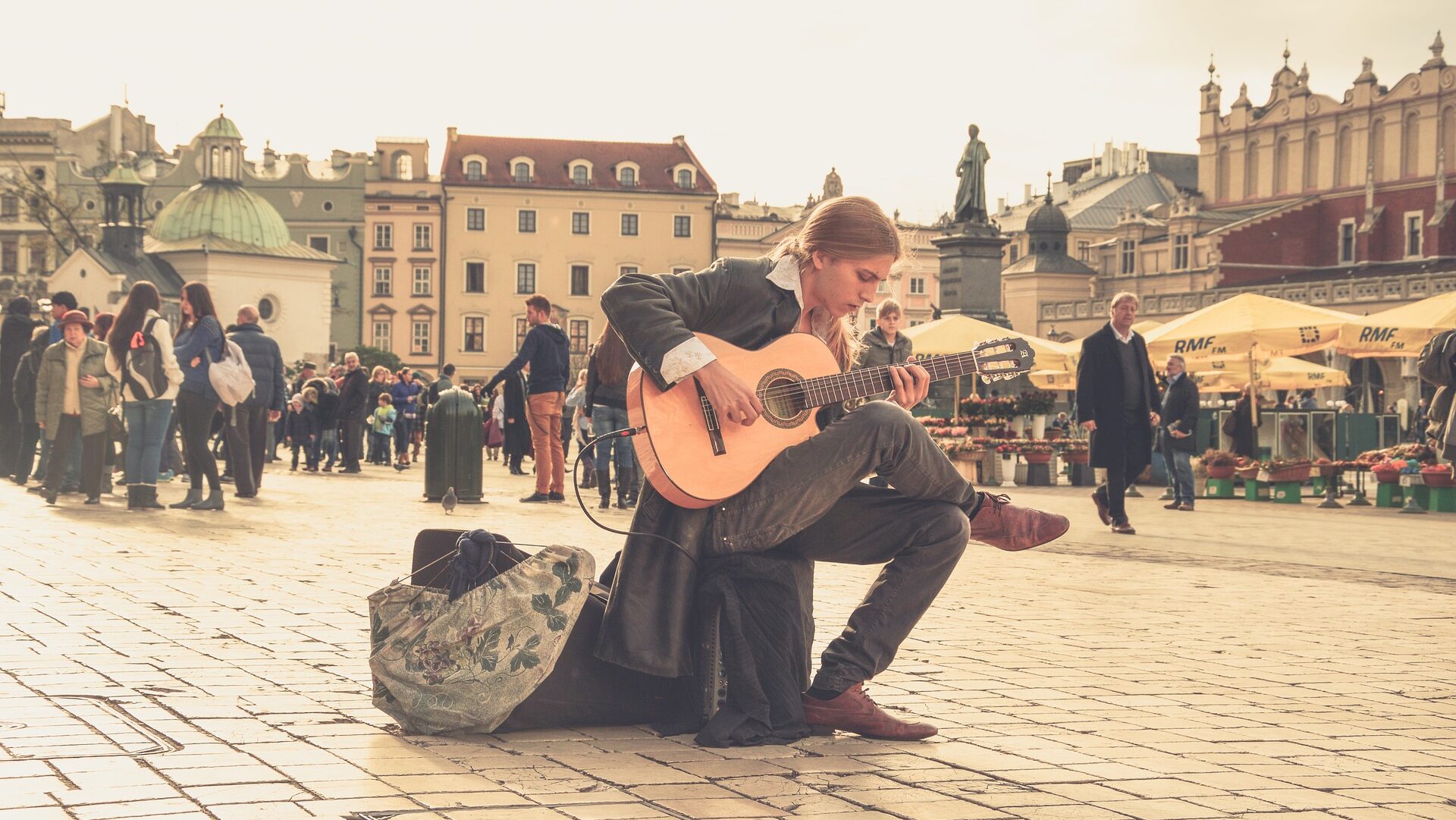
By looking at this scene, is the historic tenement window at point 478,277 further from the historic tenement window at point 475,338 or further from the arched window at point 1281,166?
the arched window at point 1281,166

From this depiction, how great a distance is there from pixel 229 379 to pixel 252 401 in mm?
2798

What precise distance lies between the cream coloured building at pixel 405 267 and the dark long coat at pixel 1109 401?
8405 centimetres

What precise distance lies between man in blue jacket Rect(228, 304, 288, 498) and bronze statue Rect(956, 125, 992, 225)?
18858 millimetres

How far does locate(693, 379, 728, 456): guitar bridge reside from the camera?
15.5 ft

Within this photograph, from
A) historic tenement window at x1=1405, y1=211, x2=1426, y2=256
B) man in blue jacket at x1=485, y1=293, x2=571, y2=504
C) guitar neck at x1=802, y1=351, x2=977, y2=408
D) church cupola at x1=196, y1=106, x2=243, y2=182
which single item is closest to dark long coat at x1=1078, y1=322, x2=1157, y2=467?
man in blue jacket at x1=485, y1=293, x2=571, y2=504

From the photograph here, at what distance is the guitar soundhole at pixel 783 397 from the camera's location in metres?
4.83

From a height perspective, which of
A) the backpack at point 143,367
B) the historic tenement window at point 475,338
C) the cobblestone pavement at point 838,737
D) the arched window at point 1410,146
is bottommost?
the cobblestone pavement at point 838,737

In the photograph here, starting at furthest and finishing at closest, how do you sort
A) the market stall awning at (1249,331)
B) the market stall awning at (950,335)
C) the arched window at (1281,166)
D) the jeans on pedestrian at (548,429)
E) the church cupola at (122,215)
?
1. the arched window at (1281,166)
2. the church cupola at (122,215)
3. the market stall awning at (950,335)
4. the market stall awning at (1249,331)
5. the jeans on pedestrian at (548,429)

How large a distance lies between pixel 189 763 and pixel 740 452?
1.63 m

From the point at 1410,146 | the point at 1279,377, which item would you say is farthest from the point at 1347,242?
the point at 1279,377

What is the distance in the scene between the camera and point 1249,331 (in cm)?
2186

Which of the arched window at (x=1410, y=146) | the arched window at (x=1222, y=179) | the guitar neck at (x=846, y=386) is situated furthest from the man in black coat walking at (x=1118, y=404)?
the arched window at (x=1222, y=179)

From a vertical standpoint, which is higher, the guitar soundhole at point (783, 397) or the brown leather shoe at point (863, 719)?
the guitar soundhole at point (783, 397)

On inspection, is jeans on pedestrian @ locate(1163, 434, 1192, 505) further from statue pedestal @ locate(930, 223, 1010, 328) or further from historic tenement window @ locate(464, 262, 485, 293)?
historic tenement window @ locate(464, 262, 485, 293)
